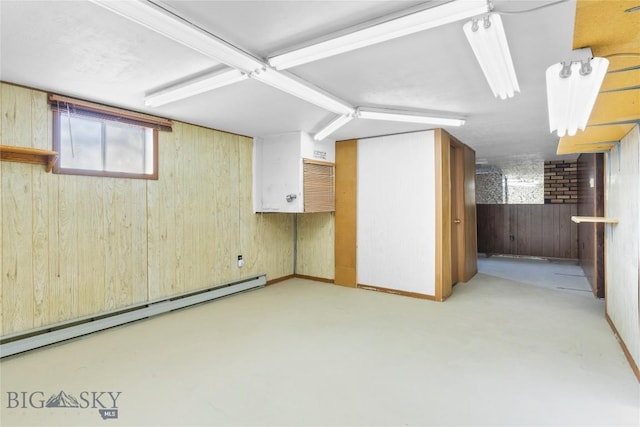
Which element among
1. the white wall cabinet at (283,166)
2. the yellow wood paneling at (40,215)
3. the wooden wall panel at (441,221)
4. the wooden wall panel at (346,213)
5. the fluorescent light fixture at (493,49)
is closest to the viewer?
the fluorescent light fixture at (493,49)

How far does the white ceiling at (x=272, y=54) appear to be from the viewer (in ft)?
5.67

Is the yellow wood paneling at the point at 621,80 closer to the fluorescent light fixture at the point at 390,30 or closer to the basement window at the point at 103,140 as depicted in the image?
the fluorescent light fixture at the point at 390,30

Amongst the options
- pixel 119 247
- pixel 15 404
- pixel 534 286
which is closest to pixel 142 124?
pixel 119 247

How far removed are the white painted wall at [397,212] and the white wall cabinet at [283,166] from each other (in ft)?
2.58

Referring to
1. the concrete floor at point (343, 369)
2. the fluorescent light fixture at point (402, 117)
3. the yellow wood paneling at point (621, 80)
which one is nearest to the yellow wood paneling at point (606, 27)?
the yellow wood paneling at point (621, 80)

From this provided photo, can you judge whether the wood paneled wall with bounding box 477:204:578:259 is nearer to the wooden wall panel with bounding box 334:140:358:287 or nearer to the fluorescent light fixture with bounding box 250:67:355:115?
the wooden wall panel with bounding box 334:140:358:287

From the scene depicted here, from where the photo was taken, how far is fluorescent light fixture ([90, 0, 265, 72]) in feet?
5.23

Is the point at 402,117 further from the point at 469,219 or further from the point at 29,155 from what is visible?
the point at 29,155

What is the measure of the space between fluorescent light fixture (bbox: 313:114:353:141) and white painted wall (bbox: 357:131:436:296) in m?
0.80

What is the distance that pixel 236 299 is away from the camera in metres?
4.39

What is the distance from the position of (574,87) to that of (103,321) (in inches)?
160

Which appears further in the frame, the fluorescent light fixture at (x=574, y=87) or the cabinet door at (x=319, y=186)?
the cabinet door at (x=319, y=186)

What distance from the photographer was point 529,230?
781cm

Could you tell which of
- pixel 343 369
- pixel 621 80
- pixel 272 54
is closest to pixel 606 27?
pixel 621 80
